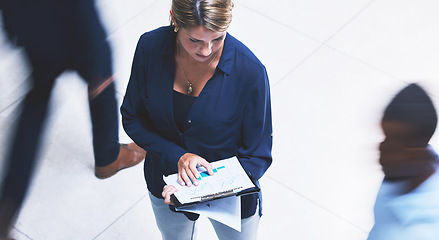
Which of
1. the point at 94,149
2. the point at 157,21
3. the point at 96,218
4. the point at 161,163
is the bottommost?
the point at 96,218

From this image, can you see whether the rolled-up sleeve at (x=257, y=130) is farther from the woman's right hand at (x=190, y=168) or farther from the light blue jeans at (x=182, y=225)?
the light blue jeans at (x=182, y=225)

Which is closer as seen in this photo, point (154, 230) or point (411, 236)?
point (411, 236)

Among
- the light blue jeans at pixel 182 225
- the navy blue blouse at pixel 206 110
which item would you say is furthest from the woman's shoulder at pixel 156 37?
the light blue jeans at pixel 182 225

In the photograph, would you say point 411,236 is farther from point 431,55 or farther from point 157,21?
point 157,21

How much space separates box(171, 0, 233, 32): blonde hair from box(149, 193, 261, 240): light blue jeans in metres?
0.83

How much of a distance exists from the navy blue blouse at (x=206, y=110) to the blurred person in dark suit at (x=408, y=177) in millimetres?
439

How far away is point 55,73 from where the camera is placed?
2828 millimetres

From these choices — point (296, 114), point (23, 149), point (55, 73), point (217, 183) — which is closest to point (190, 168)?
point (217, 183)

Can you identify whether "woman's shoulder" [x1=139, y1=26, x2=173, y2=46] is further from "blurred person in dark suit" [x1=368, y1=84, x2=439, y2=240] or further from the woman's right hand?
"blurred person in dark suit" [x1=368, y1=84, x2=439, y2=240]

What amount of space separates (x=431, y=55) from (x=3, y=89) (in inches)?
120

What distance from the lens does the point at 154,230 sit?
3.00m

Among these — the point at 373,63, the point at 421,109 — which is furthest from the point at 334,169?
the point at 421,109

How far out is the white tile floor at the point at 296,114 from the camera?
3029 millimetres

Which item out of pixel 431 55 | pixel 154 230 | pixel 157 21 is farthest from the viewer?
pixel 157 21
